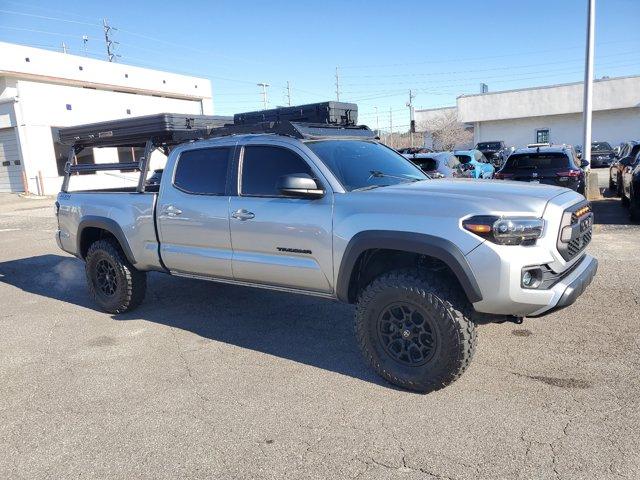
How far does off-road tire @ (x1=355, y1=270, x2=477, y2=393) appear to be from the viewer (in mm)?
3553

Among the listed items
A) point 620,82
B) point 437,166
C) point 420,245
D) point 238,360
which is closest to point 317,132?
point 420,245

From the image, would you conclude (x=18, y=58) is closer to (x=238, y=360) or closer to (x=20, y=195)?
(x=20, y=195)

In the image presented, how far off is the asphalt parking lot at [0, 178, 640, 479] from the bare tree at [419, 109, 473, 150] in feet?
166

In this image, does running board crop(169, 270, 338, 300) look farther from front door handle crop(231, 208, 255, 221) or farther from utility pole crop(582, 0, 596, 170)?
utility pole crop(582, 0, 596, 170)

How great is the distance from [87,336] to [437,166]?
883 cm

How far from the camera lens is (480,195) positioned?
12.0 feet

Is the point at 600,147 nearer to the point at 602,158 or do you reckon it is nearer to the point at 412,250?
the point at 602,158

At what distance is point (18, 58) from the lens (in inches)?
1133

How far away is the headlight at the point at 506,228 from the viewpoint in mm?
3344

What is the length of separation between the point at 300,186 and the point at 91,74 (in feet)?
106

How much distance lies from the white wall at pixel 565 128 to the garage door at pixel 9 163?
34929mm

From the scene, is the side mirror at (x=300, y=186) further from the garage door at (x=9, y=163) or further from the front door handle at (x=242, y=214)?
the garage door at (x=9, y=163)

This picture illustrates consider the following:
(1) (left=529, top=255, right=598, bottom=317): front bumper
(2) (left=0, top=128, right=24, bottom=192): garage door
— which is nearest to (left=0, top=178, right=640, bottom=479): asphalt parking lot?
(1) (left=529, top=255, right=598, bottom=317): front bumper

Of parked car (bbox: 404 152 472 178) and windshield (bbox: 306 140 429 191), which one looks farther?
parked car (bbox: 404 152 472 178)
